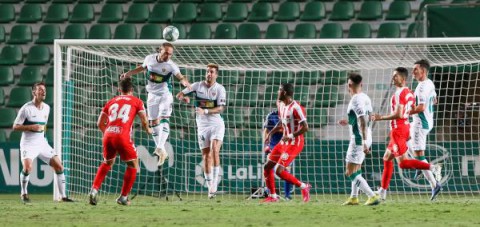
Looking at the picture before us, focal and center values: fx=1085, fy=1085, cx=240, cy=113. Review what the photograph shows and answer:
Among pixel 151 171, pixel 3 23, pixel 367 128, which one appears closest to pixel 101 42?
pixel 151 171

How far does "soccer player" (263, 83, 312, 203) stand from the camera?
15.2 meters

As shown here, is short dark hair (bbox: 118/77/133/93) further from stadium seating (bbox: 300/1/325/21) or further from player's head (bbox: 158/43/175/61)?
stadium seating (bbox: 300/1/325/21)

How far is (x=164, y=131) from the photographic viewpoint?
16.2 metres

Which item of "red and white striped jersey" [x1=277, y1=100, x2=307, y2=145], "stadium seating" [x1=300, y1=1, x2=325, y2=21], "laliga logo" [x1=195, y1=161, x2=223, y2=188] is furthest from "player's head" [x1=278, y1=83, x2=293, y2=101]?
"stadium seating" [x1=300, y1=1, x2=325, y2=21]

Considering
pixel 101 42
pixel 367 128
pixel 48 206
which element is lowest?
pixel 48 206

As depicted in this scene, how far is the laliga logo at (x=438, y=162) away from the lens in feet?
60.1

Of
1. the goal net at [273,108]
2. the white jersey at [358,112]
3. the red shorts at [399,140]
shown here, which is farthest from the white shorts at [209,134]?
the white jersey at [358,112]

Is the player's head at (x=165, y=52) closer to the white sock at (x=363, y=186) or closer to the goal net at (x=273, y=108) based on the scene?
the goal net at (x=273, y=108)

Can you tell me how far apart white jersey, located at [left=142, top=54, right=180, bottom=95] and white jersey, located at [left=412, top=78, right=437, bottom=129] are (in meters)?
3.53

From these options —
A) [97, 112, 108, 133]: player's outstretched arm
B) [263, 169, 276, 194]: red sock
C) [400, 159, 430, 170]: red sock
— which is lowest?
[263, 169, 276, 194]: red sock

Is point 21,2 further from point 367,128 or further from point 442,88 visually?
point 367,128

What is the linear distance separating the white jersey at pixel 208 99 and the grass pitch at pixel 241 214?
114 inches

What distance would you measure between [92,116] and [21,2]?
695 cm

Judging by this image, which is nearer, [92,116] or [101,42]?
[101,42]
